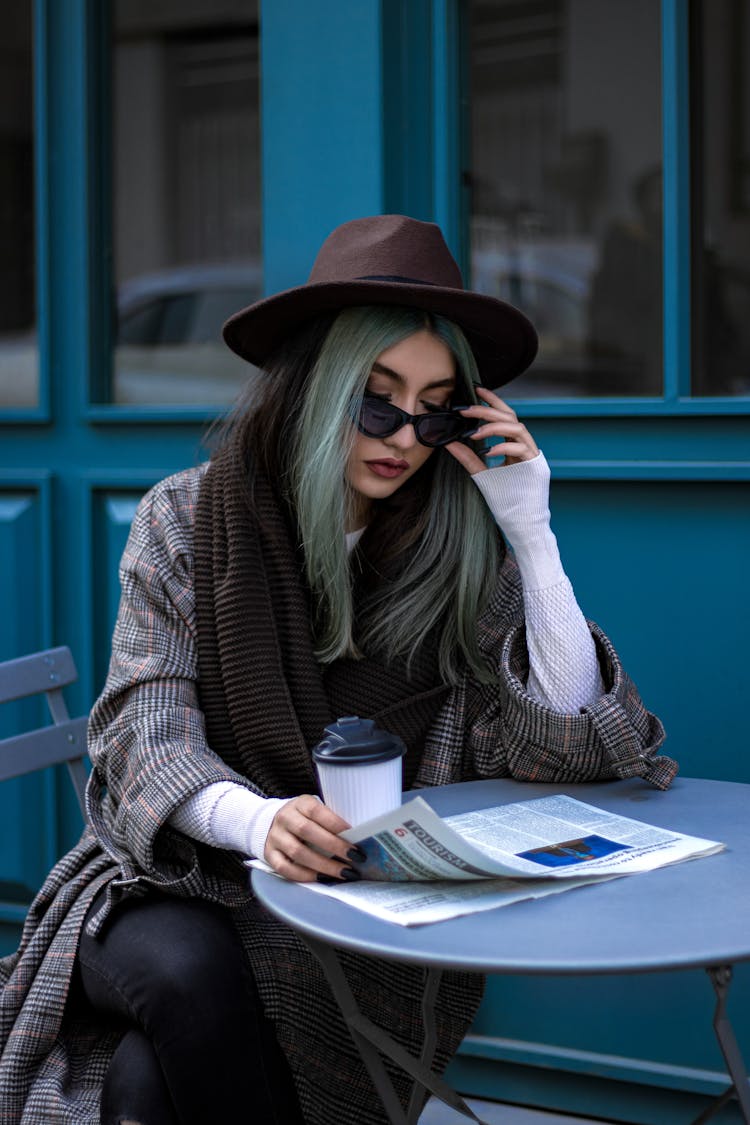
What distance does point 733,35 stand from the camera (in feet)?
10.3

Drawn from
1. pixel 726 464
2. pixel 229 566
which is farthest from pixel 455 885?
pixel 726 464

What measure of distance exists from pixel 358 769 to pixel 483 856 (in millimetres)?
210

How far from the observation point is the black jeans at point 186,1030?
1651mm

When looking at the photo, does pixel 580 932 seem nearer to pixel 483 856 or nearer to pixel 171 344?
pixel 483 856

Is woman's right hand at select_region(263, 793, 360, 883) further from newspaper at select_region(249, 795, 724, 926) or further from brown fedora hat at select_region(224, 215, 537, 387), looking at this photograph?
brown fedora hat at select_region(224, 215, 537, 387)

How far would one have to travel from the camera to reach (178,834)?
6.17 feet

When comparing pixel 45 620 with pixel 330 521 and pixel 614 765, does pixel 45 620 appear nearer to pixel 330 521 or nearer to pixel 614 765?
pixel 330 521

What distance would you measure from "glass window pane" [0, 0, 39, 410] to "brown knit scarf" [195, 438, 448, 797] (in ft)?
4.46

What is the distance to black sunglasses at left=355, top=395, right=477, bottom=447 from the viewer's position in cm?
195

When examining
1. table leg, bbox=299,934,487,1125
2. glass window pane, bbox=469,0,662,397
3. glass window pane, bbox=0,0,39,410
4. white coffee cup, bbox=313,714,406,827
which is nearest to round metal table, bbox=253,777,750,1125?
table leg, bbox=299,934,487,1125

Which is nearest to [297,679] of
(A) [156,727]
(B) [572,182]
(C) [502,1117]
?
(A) [156,727]

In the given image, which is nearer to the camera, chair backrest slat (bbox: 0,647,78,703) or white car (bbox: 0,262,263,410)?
chair backrest slat (bbox: 0,647,78,703)

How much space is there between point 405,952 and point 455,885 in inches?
8.6

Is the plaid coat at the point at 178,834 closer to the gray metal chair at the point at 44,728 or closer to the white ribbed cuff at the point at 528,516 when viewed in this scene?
the white ribbed cuff at the point at 528,516
